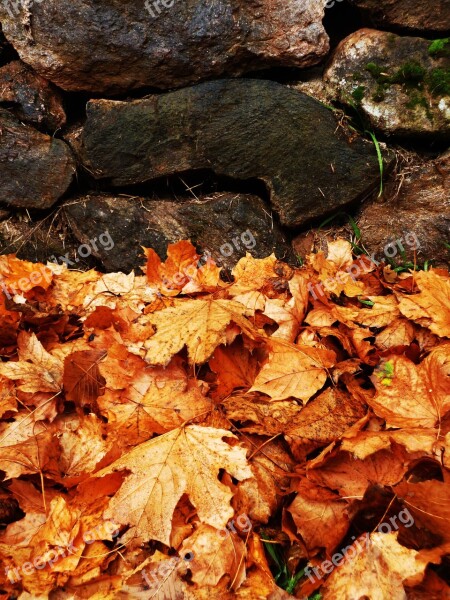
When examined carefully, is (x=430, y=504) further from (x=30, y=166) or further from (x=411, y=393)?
(x=30, y=166)

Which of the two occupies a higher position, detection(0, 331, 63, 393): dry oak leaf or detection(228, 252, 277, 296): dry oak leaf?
detection(0, 331, 63, 393): dry oak leaf

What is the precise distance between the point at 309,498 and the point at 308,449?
17 cm

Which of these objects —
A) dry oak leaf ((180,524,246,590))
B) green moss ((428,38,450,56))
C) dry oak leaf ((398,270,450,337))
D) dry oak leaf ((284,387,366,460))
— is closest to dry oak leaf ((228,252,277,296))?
dry oak leaf ((398,270,450,337))

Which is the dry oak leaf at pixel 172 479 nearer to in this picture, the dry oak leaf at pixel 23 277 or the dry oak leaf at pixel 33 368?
the dry oak leaf at pixel 33 368

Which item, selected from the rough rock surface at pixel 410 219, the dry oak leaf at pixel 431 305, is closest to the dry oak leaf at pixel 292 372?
the dry oak leaf at pixel 431 305

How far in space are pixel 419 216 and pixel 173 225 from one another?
57.3 inches

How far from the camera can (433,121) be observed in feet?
8.81

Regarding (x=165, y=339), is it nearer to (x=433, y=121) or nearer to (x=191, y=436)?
(x=191, y=436)

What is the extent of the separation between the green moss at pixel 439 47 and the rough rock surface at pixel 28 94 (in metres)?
2.16

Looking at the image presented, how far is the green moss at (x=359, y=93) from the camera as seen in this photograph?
274 cm

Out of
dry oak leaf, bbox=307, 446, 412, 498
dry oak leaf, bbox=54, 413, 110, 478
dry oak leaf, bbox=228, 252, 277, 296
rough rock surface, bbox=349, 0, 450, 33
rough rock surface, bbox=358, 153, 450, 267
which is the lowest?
rough rock surface, bbox=358, 153, 450, 267

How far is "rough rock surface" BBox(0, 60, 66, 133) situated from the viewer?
9.12 feet

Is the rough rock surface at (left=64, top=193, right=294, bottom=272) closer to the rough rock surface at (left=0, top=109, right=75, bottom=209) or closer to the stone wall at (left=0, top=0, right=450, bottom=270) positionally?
the stone wall at (left=0, top=0, right=450, bottom=270)

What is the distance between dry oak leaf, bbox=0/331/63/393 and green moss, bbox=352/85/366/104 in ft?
7.13
